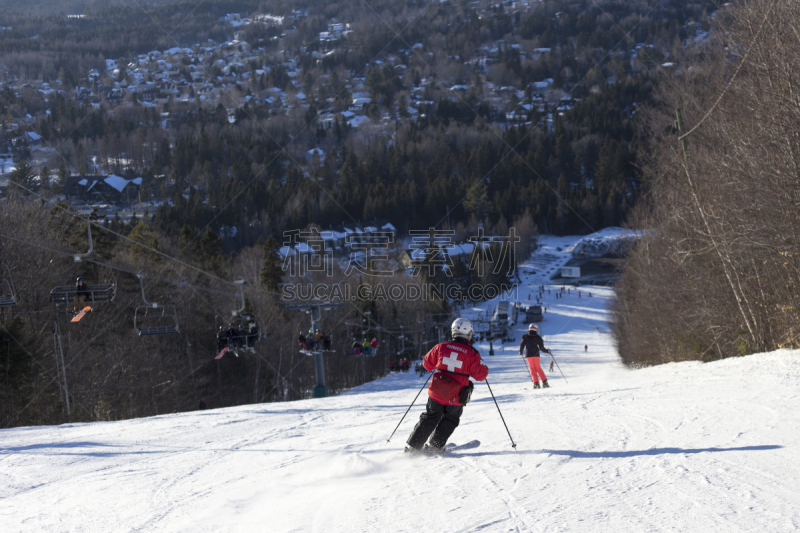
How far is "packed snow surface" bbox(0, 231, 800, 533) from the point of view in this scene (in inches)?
165

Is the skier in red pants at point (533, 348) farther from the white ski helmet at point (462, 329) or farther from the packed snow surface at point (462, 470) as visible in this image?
the white ski helmet at point (462, 329)

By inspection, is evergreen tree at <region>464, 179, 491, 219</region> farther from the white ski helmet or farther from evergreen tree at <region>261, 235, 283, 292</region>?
the white ski helmet

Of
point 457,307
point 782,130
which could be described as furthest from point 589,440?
point 457,307

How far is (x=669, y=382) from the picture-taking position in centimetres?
986

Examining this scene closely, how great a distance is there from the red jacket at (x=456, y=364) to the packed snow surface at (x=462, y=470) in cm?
72

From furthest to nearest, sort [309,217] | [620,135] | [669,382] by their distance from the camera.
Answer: [620,135]
[309,217]
[669,382]

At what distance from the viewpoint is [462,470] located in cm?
543

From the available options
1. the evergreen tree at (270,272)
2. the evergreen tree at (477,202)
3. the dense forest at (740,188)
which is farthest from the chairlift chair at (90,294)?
the evergreen tree at (477,202)

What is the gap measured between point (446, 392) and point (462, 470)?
0.90 m

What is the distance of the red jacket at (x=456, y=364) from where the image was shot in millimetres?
6102

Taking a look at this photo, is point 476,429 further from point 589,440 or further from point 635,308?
point 635,308

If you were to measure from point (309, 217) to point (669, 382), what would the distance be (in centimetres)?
9991

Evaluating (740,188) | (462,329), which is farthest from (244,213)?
(462,329)

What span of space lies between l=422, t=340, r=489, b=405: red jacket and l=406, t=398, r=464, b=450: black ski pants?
8cm
